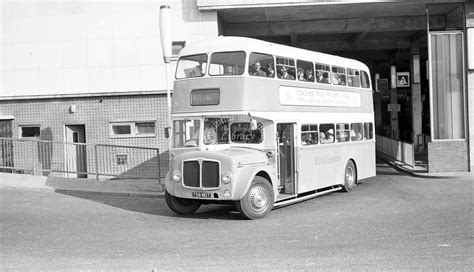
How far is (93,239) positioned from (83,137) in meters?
11.6

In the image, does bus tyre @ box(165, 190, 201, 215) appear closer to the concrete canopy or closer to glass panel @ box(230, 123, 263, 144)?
glass panel @ box(230, 123, 263, 144)

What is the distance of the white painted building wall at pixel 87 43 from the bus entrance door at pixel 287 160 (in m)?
7.02

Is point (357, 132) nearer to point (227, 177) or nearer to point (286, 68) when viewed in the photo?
point (286, 68)

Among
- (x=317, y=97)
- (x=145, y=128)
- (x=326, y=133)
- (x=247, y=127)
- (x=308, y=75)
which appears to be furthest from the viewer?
(x=145, y=128)

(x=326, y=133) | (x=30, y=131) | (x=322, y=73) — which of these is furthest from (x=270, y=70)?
(x=30, y=131)

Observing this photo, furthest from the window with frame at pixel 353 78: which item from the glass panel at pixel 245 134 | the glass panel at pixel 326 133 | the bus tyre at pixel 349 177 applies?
the glass panel at pixel 245 134

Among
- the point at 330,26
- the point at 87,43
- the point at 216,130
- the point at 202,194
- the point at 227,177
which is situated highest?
the point at 330,26

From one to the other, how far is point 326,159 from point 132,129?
25.9 ft

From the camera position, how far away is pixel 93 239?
928 centimetres

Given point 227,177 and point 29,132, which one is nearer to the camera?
point 227,177

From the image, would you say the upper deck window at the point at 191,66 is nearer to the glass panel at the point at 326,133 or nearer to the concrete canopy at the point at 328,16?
the glass panel at the point at 326,133

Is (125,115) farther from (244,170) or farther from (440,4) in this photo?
(440,4)

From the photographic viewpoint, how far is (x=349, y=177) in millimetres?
16156

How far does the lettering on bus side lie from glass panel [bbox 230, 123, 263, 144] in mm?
2507
